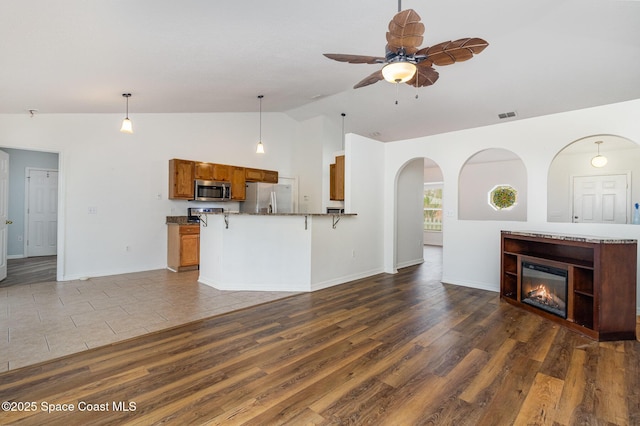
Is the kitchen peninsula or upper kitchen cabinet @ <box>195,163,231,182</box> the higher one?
upper kitchen cabinet @ <box>195,163,231,182</box>

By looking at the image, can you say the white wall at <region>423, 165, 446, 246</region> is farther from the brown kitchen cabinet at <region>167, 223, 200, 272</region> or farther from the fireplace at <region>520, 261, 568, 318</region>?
the brown kitchen cabinet at <region>167, 223, 200, 272</region>

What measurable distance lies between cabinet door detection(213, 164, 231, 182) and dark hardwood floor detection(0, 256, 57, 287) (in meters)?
3.20

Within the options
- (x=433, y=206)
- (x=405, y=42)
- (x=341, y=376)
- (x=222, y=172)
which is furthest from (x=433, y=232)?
(x=341, y=376)

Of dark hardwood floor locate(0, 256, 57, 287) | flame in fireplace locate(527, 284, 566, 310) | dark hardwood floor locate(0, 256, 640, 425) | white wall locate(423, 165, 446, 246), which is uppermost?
white wall locate(423, 165, 446, 246)

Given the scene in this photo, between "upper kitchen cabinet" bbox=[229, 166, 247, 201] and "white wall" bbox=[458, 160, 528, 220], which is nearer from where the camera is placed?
"upper kitchen cabinet" bbox=[229, 166, 247, 201]

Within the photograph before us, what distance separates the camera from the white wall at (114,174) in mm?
4906

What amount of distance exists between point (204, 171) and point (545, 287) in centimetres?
588

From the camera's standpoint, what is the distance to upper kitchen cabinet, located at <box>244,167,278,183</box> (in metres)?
6.98

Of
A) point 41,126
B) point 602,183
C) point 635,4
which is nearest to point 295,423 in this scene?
point 635,4

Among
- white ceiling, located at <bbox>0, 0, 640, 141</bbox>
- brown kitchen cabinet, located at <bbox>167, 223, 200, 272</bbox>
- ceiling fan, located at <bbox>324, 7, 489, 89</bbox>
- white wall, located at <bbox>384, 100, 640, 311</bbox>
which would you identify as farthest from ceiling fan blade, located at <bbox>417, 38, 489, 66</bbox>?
brown kitchen cabinet, located at <bbox>167, 223, 200, 272</bbox>

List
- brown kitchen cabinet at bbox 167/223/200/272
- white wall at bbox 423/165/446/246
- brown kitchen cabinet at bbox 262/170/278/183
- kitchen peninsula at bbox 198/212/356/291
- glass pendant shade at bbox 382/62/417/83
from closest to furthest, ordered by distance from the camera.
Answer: glass pendant shade at bbox 382/62/417/83 < kitchen peninsula at bbox 198/212/356/291 < brown kitchen cabinet at bbox 167/223/200/272 < brown kitchen cabinet at bbox 262/170/278/183 < white wall at bbox 423/165/446/246

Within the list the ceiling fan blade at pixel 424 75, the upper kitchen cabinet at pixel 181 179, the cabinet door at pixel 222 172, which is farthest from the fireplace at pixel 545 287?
the upper kitchen cabinet at pixel 181 179

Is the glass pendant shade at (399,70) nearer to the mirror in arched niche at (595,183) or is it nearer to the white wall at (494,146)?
the white wall at (494,146)

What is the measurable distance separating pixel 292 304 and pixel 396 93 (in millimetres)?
4054
